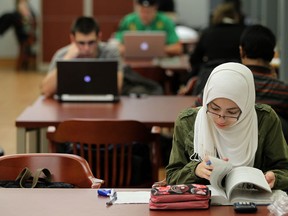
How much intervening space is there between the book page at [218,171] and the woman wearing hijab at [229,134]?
37mm

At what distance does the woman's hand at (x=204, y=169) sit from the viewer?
3.10m

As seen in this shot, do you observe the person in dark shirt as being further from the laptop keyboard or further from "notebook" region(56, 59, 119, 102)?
the laptop keyboard

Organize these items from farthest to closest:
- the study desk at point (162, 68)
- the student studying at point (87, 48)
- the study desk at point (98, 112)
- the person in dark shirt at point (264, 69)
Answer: the study desk at point (162, 68) → the student studying at point (87, 48) → the study desk at point (98, 112) → the person in dark shirt at point (264, 69)

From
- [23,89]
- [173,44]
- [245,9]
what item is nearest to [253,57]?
[173,44]

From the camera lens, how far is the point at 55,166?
3.71 meters

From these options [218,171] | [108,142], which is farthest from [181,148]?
[108,142]

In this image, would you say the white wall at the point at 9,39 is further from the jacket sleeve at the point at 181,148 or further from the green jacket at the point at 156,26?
the jacket sleeve at the point at 181,148

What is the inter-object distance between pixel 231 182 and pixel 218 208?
12 centimetres

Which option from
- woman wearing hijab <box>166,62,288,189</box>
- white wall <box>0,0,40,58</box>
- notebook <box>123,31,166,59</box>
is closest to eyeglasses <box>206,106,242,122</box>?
woman wearing hijab <box>166,62,288,189</box>

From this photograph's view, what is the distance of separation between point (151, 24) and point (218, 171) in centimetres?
571

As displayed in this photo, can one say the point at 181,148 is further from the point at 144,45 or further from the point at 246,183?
the point at 144,45

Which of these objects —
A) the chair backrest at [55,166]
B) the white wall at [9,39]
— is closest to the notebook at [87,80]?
the chair backrest at [55,166]

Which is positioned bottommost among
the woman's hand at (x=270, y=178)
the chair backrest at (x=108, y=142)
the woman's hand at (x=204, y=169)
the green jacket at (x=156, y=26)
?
the chair backrest at (x=108, y=142)

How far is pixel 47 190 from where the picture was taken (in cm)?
323
